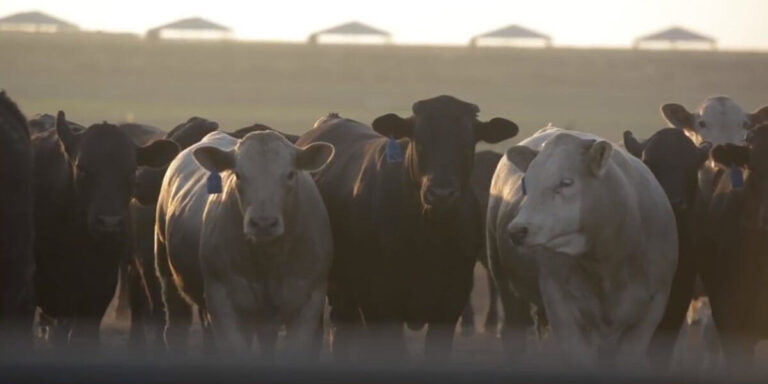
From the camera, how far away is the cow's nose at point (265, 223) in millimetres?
9148

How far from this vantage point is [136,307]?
1216cm

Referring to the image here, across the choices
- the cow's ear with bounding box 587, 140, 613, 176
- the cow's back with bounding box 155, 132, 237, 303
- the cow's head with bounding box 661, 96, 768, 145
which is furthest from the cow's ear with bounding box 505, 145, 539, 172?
the cow's head with bounding box 661, 96, 768, 145

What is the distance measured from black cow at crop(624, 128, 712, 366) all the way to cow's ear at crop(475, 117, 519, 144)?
2.89ft

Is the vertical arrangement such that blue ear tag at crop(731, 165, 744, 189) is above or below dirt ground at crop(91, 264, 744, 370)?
above

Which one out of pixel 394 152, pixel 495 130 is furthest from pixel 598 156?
pixel 394 152

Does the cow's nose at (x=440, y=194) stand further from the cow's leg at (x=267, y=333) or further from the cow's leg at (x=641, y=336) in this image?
the cow's leg at (x=641, y=336)

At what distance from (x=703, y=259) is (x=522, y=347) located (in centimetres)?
157

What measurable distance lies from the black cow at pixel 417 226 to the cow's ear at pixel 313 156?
1.96ft

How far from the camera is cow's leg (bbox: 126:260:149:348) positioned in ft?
38.1

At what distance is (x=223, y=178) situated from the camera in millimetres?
10133

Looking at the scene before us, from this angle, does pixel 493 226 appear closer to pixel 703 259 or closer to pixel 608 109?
pixel 703 259

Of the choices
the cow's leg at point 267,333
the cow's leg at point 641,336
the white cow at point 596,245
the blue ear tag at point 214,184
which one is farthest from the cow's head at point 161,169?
the cow's leg at point 641,336

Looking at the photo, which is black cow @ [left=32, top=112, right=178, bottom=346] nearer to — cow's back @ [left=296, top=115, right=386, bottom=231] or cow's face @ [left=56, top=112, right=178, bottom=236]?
cow's face @ [left=56, top=112, right=178, bottom=236]

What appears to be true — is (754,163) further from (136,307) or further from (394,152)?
(136,307)
